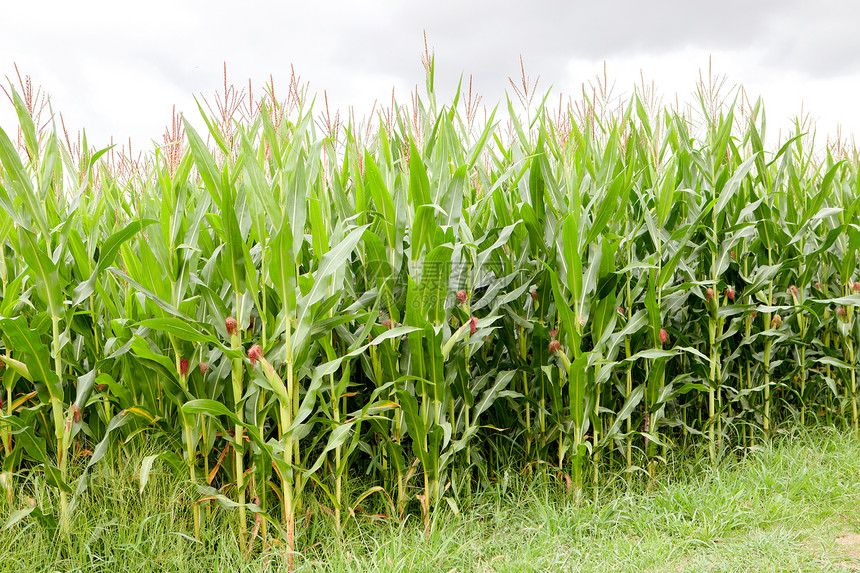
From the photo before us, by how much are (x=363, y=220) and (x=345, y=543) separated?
1455mm

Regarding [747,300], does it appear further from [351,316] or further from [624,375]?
[351,316]

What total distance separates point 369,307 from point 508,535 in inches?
49.2

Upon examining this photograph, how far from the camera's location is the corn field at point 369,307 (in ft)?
7.95

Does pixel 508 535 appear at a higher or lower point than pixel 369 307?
lower

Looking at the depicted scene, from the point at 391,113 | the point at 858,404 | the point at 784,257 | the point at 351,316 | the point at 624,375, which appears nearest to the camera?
the point at 351,316

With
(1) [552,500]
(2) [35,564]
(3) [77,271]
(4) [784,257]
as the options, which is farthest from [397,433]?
(4) [784,257]

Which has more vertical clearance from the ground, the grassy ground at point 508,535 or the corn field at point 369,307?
the corn field at point 369,307

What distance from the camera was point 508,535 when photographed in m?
2.85

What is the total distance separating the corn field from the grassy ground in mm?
101

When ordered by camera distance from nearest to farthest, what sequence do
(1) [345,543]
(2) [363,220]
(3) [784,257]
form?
1. (1) [345,543]
2. (2) [363,220]
3. (3) [784,257]

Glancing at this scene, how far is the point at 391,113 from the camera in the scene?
313 centimetres

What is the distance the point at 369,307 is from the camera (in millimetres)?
2969

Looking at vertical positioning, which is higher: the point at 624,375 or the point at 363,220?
the point at 363,220

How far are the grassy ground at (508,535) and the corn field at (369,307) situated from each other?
10cm
